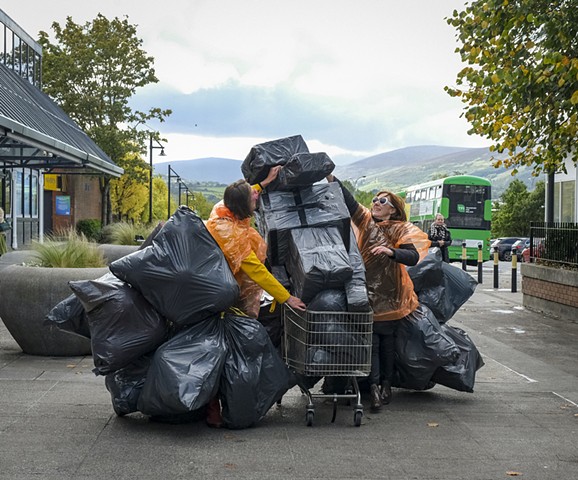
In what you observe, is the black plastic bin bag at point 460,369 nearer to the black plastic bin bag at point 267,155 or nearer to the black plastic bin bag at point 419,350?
the black plastic bin bag at point 419,350

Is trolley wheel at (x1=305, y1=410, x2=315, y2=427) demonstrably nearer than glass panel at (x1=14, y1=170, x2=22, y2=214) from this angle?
Yes

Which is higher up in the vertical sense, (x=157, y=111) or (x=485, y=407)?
(x=157, y=111)

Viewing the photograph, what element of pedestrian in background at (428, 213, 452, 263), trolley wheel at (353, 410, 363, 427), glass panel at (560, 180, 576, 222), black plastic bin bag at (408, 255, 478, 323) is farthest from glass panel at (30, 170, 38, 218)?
trolley wheel at (353, 410, 363, 427)

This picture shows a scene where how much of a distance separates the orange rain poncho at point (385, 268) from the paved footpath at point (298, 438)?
82cm

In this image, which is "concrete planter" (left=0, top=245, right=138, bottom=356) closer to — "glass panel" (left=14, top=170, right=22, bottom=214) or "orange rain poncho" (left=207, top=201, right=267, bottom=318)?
"orange rain poncho" (left=207, top=201, right=267, bottom=318)

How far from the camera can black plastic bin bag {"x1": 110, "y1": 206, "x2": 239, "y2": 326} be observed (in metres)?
6.17

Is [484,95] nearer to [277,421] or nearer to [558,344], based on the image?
[558,344]

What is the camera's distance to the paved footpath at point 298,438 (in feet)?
17.2

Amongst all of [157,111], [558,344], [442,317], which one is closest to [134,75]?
[157,111]

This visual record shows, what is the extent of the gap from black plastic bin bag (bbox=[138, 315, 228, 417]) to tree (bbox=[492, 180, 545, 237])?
61.2 metres

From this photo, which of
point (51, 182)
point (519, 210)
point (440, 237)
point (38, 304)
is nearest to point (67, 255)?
point (38, 304)

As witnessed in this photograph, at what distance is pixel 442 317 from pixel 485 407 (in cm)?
95

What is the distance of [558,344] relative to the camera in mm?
12133

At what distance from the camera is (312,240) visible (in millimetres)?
6570
